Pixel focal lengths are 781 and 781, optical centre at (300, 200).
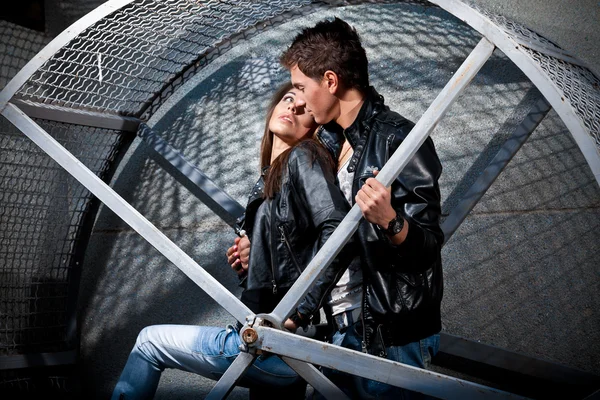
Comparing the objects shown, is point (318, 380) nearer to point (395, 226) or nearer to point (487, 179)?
point (395, 226)

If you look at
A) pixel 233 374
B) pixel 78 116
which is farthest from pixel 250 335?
pixel 78 116

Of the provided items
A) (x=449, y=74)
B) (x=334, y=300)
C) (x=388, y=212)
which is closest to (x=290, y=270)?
(x=334, y=300)

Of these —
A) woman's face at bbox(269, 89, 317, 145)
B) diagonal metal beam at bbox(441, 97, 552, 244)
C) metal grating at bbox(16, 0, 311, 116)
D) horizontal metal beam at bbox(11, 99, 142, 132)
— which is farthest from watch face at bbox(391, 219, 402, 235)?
horizontal metal beam at bbox(11, 99, 142, 132)

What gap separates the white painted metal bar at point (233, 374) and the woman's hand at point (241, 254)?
558 millimetres

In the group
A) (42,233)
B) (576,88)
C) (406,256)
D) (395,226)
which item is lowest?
(42,233)

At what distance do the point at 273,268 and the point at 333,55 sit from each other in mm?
784

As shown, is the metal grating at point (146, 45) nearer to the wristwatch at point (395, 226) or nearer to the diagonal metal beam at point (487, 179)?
the diagonal metal beam at point (487, 179)

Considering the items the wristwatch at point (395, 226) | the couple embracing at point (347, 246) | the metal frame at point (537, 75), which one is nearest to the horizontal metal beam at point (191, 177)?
the couple embracing at point (347, 246)

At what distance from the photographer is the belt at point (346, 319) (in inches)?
104

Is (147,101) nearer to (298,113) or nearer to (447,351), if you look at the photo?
(298,113)

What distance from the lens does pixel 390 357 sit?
2592 mm

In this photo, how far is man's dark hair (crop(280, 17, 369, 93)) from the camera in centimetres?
277

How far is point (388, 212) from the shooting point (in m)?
2.35

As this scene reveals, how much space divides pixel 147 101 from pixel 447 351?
2082 millimetres
